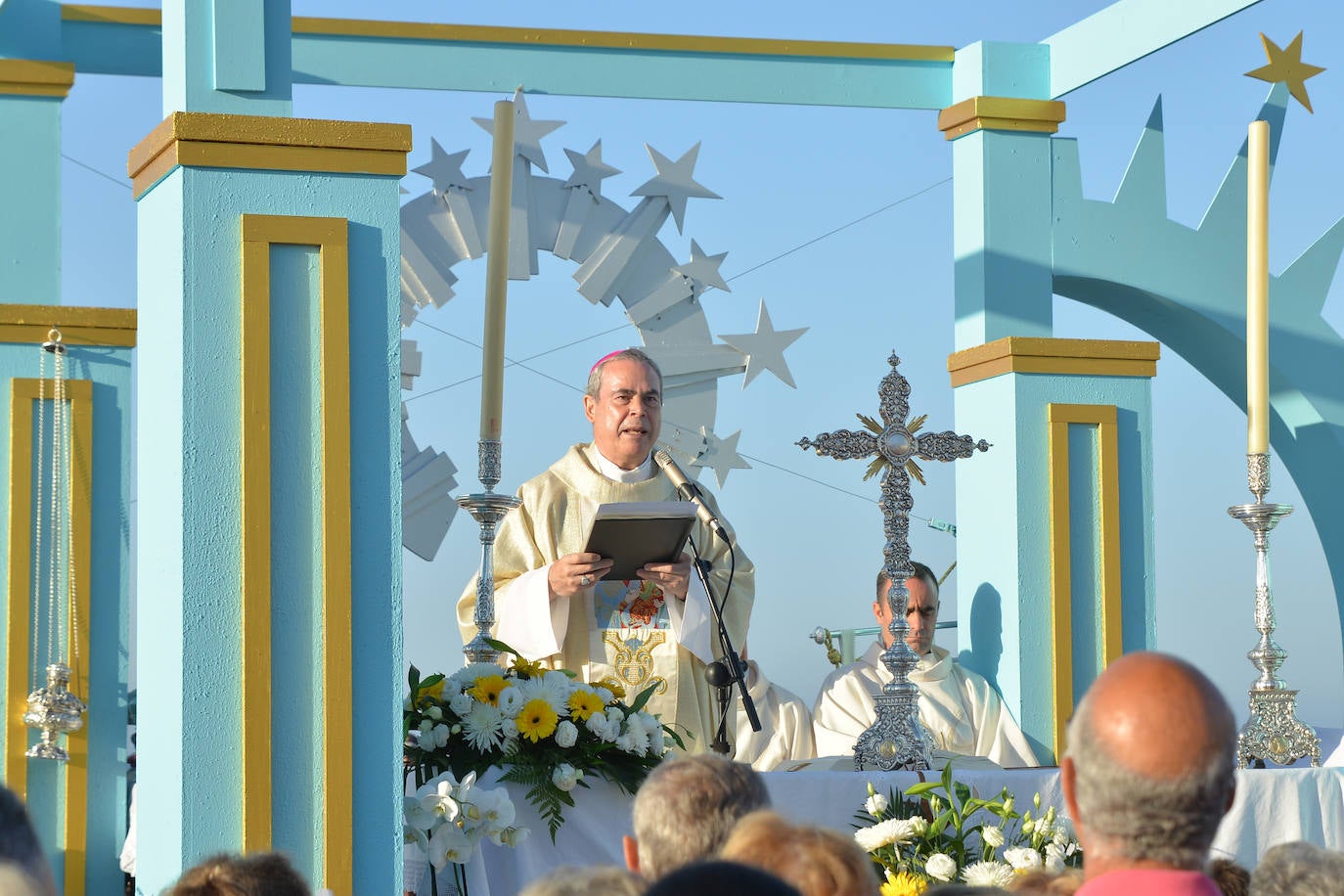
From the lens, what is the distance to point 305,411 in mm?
3869

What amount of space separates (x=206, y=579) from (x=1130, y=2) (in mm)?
4842

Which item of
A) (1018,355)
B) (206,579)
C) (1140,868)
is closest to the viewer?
(1140,868)

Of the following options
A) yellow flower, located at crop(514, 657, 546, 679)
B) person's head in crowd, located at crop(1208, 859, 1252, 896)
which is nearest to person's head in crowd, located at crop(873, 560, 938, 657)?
yellow flower, located at crop(514, 657, 546, 679)

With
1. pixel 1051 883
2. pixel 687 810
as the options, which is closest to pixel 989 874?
pixel 1051 883

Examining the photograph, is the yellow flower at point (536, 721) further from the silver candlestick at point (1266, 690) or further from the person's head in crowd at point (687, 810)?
the silver candlestick at point (1266, 690)

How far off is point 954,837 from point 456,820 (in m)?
1.18

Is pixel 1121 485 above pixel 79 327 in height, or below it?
below

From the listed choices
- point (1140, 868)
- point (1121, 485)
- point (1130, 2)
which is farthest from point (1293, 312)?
point (1140, 868)

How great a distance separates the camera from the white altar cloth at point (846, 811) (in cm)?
430

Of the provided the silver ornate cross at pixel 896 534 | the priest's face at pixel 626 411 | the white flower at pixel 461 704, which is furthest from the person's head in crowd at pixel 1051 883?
the priest's face at pixel 626 411

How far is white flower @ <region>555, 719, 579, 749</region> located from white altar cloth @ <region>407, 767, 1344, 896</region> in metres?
0.16

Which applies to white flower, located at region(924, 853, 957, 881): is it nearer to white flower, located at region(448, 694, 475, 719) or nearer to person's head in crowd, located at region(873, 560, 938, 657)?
white flower, located at region(448, 694, 475, 719)

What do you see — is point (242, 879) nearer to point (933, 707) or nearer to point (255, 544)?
point (255, 544)

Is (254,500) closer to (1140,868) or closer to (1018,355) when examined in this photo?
(1140,868)
